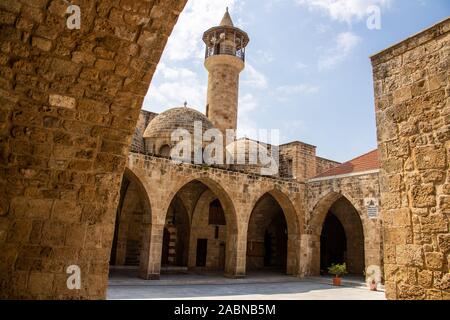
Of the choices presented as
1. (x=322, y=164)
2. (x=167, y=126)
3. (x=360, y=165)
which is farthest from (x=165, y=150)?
(x=322, y=164)

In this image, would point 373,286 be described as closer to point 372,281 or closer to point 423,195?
point 372,281

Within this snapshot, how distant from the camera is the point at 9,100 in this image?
9.20ft

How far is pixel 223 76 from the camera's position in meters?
18.0

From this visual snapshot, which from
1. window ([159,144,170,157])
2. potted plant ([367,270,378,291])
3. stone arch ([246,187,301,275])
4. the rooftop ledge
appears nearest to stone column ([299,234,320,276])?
stone arch ([246,187,301,275])

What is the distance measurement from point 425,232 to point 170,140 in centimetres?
1256

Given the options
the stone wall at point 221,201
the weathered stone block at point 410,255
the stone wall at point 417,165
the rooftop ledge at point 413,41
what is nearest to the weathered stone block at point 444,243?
the stone wall at point 417,165

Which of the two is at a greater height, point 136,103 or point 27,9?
point 27,9

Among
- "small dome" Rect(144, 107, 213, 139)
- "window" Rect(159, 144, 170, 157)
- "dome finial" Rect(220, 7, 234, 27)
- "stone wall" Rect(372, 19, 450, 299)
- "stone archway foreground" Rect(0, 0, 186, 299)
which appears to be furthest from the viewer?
"dome finial" Rect(220, 7, 234, 27)

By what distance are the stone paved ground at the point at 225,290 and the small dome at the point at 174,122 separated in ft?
20.9

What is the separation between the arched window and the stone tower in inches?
164

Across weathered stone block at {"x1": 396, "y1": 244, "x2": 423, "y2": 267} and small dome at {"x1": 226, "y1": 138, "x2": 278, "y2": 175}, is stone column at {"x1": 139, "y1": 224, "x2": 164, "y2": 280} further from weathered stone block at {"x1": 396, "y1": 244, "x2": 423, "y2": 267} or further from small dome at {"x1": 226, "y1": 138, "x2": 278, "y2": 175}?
weathered stone block at {"x1": 396, "y1": 244, "x2": 423, "y2": 267}

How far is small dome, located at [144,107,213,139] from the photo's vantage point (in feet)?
50.4
